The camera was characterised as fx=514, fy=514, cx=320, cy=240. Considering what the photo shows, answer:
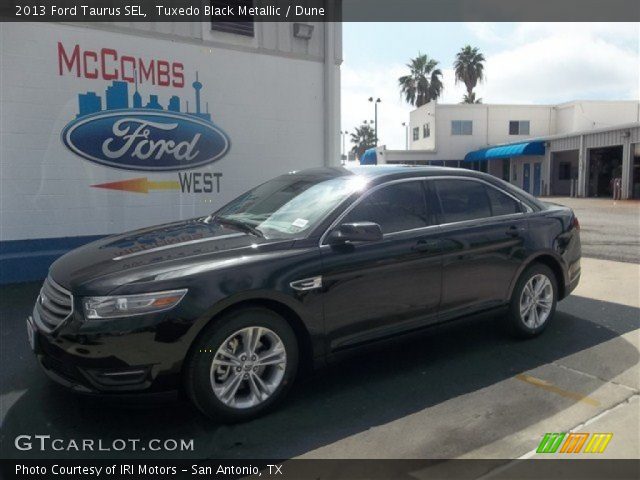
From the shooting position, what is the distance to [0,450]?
296 cm

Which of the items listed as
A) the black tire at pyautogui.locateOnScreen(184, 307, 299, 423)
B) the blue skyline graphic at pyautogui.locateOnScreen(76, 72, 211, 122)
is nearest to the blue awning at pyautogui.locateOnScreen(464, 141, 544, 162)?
the blue skyline graphic at pyautogui.locateOnScreen(76, 72, 211, 122)

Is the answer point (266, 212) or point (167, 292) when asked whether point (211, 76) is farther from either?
point (167, 292)

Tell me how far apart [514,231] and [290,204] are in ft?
6.72

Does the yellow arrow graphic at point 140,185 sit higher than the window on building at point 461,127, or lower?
lower

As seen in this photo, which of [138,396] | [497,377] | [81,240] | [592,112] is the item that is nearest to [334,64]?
[81,240]

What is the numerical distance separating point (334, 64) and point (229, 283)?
7425mm

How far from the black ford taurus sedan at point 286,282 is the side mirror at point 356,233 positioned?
0.05 feet

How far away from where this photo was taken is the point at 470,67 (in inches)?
1960

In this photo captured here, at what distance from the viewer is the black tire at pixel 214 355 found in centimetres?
305

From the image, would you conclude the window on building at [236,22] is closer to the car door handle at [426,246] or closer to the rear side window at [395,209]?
the rear side window at [395,209]

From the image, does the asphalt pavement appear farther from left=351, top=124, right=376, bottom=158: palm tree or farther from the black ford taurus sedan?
left=351, top=124, right=376, bottom=158: palm tree

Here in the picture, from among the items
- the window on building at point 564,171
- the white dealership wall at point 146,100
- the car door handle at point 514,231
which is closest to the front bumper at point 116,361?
the car door handle at point 514,231

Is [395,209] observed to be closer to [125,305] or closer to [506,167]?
[125,305]

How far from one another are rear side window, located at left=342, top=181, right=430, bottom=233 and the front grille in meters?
1.88
